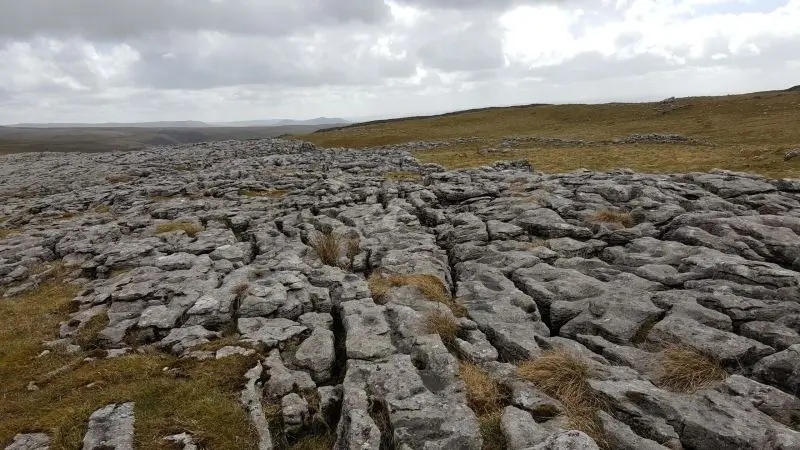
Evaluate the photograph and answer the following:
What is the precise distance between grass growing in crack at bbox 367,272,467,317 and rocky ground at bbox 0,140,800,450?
11 centimetres

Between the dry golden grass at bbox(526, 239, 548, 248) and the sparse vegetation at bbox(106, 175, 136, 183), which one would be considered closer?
the dry golden grass at bbox(526, 239, 548, 248)

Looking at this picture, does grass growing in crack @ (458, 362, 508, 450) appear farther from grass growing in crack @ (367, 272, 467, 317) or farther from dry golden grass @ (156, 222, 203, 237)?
dry golden grass @ (156, 222, 203, 237)

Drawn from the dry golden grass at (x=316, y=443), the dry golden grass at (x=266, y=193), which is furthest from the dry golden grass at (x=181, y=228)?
the dry golden grass at (x=316, y=443)

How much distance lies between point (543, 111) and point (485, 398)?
119871mm

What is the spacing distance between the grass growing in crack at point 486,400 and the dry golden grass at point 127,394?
5.08m

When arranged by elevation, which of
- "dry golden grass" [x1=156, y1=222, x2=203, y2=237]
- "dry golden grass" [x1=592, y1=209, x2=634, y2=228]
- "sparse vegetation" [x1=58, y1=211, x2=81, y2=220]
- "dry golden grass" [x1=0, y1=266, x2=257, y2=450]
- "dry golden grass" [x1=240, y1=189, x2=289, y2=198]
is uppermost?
"dry golden grass" [x1=592, y1=209, x2=634, y2=228]

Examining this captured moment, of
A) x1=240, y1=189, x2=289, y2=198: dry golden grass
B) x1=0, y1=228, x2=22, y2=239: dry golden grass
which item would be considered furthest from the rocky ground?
x1=240, y1=189, x2=289, y2=198: dry golden grass

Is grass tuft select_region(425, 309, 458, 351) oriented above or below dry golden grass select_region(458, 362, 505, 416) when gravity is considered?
above

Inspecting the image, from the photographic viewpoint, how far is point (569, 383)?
1118 centimetres

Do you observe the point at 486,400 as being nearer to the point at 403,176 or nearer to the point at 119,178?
the point at 403,176

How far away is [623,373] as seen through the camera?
11.6 m

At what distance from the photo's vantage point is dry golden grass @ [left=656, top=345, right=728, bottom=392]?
438 inches

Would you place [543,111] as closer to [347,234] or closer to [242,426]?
[347,234]

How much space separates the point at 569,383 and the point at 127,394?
10.8m
